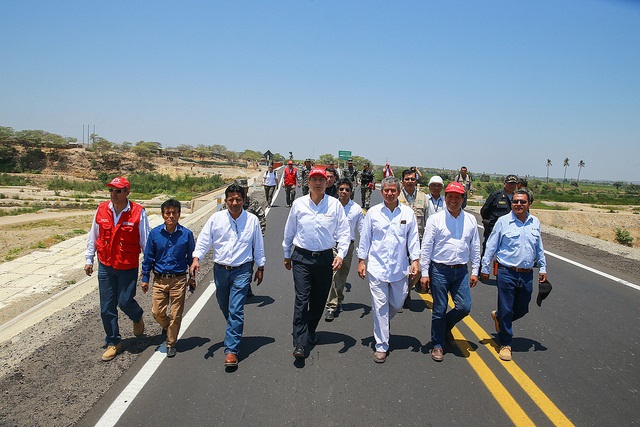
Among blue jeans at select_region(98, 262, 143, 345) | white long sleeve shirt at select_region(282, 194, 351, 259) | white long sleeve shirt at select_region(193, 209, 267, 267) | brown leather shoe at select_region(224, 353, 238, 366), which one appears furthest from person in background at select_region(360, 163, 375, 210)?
brown leather shoe at select_region(224, 353, 238, 366)

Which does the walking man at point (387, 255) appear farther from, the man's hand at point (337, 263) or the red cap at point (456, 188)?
the red cap at point (456, 188)

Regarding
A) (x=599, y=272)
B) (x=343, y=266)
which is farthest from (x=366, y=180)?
(x=343, y=266)

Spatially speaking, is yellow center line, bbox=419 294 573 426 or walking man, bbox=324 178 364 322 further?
walking man, bbox=324 178 364 322

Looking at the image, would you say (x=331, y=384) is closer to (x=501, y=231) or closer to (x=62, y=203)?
(x=501, y=231)

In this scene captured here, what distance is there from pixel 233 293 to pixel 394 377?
183cm

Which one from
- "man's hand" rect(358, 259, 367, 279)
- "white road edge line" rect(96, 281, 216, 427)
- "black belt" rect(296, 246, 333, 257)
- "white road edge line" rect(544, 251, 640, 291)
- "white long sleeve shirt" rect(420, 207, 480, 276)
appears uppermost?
"white long sleeve shirt" rect(420, 207, 480, 276)

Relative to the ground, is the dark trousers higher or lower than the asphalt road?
higher

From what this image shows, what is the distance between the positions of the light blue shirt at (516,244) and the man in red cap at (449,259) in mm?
355

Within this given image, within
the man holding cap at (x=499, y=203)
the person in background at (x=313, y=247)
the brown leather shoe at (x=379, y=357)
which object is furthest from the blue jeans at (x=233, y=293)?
the man holding cap at (x=499, y=203)

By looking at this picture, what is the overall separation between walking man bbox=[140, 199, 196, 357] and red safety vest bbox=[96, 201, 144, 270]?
17 cm

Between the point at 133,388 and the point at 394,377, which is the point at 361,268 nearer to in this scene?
the point at 394,377

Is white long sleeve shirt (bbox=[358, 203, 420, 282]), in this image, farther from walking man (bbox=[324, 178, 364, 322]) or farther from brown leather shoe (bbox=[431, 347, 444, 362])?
walking man (bbox=[324, 178, 364, 322])

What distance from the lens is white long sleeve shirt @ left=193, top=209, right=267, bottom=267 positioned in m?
4.58

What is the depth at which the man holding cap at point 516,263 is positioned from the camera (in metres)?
4.75
